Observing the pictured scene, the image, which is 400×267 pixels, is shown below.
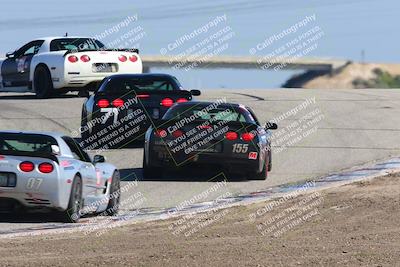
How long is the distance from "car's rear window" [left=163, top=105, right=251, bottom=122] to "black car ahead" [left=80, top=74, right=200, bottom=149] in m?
2.60

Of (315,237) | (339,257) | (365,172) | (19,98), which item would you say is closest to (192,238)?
(315,237)

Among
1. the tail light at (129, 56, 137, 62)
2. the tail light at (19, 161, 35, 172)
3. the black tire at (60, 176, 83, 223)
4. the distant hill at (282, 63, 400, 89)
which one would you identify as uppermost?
the tail light at (19, 161, 35, 172)

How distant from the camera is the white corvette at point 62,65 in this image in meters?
26.3

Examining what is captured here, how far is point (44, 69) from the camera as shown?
88.7 ft

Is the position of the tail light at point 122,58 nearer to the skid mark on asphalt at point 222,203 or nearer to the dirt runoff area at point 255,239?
the skid mark on asphalt at point 222,203

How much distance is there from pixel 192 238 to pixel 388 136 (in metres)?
12.4

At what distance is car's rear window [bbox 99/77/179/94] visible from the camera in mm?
20609

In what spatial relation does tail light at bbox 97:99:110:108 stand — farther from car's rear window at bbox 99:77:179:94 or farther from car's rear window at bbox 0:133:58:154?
car's rear window at bbox 0:133:58:154

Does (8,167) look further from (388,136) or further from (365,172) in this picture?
(388,136)

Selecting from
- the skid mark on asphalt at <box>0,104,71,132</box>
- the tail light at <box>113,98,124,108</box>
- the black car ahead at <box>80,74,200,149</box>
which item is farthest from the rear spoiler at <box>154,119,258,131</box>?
the skid mark on asphalt at <box>0,104,71,132</box>

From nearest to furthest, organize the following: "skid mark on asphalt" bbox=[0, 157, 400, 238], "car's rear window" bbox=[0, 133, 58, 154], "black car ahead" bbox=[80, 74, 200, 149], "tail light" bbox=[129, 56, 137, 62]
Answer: "skid mark on asphalt" bbox=[0, 157, 400, 238] < "car's rear window" bbox=[0, 133, 58, 154] < "black car ahead" bbox=[80, 74, 200, 149] < "tail light" bbox=[129, 56, 137, 62]

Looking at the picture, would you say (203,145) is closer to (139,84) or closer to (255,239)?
(139,84)

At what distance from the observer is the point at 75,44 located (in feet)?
89.6

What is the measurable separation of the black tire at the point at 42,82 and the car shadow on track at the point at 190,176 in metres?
9.58
